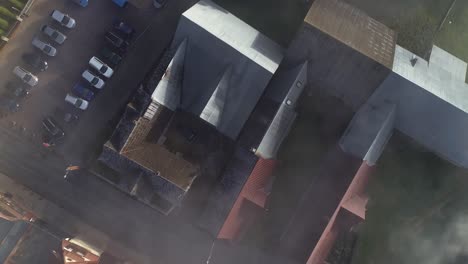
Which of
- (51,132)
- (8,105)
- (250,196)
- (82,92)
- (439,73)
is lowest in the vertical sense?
(51,132)

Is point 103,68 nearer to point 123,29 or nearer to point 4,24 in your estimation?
point 123,29

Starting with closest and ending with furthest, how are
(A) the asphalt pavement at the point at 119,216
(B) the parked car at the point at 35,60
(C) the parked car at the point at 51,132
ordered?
(B) the parked car at the point at 35,60 → (C) the parked car at the point at 51,132 → (A) the asphalt pavement at the point at 119,216

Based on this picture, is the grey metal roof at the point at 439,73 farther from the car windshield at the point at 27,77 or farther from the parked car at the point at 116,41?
the car windshield at the point at 27,77

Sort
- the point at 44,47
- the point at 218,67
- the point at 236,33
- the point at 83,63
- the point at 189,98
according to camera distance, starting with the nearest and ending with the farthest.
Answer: the point at 236,33
the point at 218,67
the point at 189,98
the point at 44,47
the point at 83,63

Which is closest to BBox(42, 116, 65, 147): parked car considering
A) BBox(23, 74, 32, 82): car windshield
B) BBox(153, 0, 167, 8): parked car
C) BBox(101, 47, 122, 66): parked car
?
BBox(23, 74, 32, 82): car windshield

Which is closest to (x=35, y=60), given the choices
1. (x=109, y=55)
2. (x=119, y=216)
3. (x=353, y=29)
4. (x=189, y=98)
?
(x=109, y=55)

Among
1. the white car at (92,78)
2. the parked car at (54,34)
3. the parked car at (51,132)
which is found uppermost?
the parked car at (54,34)

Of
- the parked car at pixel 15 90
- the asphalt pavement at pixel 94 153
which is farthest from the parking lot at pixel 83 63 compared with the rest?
the parked car at pixel 15 90
